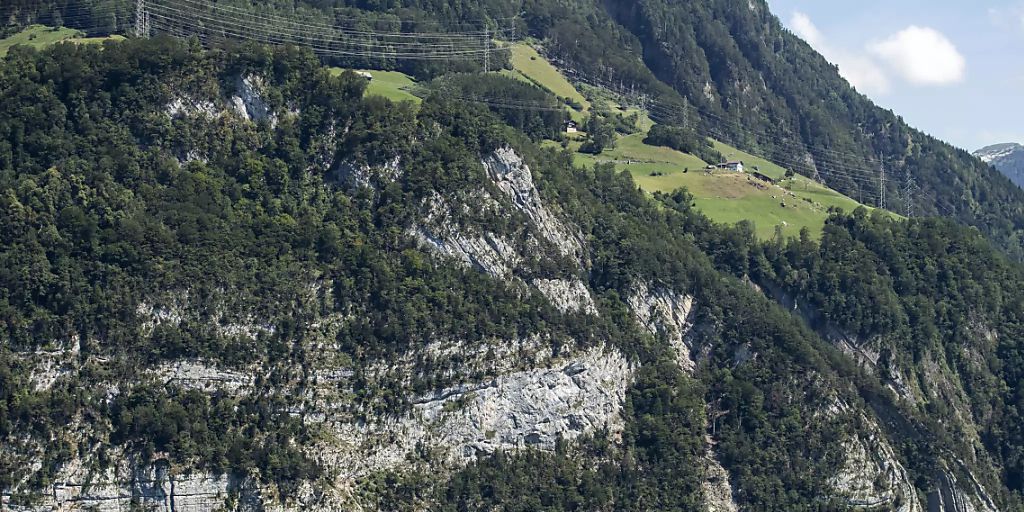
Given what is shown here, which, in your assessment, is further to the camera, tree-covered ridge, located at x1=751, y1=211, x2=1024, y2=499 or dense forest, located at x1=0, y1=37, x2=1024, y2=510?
tree-covered ridge, located at x1=751, y1=211, x2=1024, y2=499

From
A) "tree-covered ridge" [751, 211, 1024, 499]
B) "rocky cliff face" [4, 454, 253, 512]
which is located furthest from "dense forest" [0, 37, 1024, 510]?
"rocky cliff face" [4, 454, 253, 512]

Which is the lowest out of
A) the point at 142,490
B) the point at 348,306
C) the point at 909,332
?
the point at 142,490

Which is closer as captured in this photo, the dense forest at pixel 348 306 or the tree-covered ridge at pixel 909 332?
the dense forest at pixel 348 306

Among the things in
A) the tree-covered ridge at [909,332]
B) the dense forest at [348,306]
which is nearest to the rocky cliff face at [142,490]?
the dense forest at [348,306]

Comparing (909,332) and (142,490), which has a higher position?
(909,332)

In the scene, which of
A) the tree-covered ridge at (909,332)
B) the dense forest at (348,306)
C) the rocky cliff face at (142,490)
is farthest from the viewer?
the tree-covered ridge at (909,332)

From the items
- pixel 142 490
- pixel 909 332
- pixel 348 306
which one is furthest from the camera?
pixel 909 332

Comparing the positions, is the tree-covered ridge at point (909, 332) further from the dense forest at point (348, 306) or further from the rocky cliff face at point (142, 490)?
the rocky cliff face at point (142, 490)

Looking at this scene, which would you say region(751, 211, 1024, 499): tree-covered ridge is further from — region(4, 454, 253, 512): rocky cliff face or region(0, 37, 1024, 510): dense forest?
region(4, 454, 253, 512): rocky cliff face

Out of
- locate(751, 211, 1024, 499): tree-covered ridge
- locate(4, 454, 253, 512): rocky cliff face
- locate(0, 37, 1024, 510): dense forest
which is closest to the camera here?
locate(4, 454, 253, 512): rocky cliff face

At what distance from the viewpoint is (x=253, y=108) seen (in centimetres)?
16512

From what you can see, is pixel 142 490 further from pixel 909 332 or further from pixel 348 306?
pixel 909 332

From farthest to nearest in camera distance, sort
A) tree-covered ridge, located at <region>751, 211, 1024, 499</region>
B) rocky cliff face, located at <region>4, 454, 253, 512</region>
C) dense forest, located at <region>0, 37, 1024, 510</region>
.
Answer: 1. tree-covered ridge, located at <region>751, 211, 1024, 499</region>
2. dense forest, located at <region>0, 37, 1024, 510</region>
3. rocky cliff face, located at <region>4, 454, 253, 512</region>

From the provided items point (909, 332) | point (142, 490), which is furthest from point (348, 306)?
point (909, 332)
